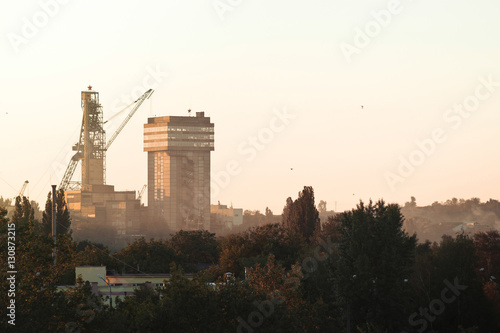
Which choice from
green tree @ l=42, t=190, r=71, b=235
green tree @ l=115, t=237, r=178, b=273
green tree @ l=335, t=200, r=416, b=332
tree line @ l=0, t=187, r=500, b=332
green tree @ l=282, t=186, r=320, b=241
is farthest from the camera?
green tree @ l=282, t=186, r=320, b=241

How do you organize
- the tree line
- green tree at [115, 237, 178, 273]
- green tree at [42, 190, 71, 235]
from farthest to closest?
green tree at [42, 190, 71, 235], green tree at [115, 237, 178, 273], the tree line

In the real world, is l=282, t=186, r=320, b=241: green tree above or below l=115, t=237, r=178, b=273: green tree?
above

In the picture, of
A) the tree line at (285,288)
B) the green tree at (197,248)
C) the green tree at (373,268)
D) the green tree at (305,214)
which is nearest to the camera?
the tree line at (285,288)

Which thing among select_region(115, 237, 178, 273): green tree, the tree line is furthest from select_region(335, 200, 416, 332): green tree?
select_region(115, 237, 178, 273): green tree

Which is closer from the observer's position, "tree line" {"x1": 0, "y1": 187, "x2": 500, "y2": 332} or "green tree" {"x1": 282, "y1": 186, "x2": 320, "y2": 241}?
"tree line" {"x1": 0, "y1": 187, "x2": 500, "y2": 332}

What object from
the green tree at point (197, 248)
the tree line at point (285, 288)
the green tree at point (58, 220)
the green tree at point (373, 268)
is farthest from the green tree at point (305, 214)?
the green tree at point (373, 268)

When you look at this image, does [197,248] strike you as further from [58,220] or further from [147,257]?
[58,220]

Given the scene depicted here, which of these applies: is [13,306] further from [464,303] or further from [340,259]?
[464,303]

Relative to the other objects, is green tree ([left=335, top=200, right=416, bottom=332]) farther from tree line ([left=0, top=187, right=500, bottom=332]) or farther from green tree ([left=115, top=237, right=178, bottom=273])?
green tree ([left=115, top=237, right=178, bottom=273])

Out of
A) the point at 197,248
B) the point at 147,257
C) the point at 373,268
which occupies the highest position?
the point at 197,248

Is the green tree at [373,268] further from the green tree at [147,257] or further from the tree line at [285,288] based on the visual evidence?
the green tree at [147,257]

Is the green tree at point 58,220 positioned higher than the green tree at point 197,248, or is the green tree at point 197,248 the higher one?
the green tree at point 58,220

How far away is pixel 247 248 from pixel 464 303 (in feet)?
180

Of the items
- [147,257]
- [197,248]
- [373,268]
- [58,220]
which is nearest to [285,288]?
[373,268]
